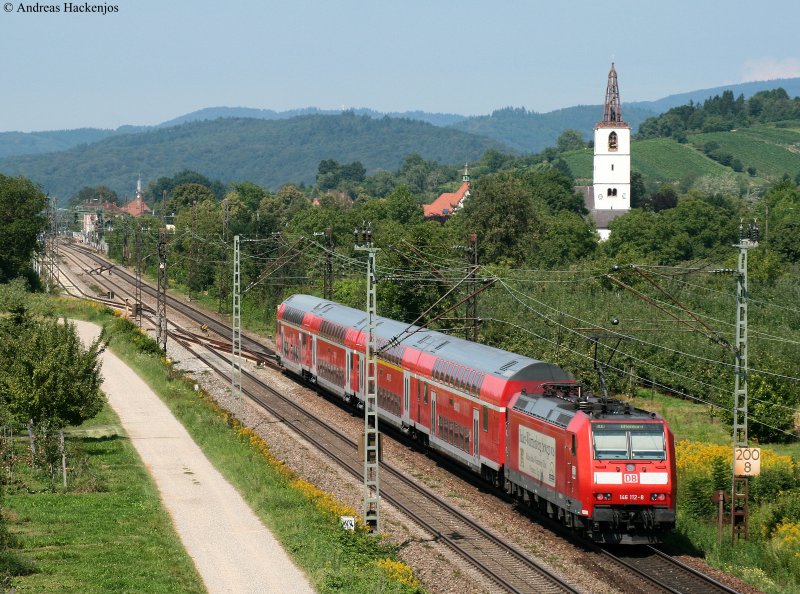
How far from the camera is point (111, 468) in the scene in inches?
1721

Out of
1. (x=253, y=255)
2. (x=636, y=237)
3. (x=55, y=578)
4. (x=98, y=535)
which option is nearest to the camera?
(x=55, y=578)

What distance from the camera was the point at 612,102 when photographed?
598 feet

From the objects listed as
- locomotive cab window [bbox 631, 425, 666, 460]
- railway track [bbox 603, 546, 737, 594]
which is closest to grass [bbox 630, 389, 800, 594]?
railway track [bbox 603, 546, 737, 594]

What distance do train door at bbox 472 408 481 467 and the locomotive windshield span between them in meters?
8.57

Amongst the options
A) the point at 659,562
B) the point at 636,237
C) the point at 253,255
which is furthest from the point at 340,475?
the point at 636,237

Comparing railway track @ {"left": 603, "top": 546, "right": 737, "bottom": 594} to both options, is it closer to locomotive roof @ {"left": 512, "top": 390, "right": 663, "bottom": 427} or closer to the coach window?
locomotive roof @ {"left": 512, "top": 390, "right": 663, "bottom": 427}

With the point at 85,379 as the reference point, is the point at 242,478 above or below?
below

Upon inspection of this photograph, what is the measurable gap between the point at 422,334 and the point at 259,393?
19.9m

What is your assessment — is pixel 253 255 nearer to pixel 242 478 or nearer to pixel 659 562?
pixel 242 478

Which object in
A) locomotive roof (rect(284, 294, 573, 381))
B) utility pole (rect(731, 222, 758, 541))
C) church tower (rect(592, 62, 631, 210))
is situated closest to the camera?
utility pole (rect(731, 222, 758, 541))

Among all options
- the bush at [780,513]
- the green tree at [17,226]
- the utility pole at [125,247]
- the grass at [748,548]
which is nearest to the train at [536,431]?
the grass at [748,548]

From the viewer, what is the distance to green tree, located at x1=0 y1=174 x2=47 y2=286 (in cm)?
12162

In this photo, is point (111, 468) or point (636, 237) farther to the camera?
point (636, 237)

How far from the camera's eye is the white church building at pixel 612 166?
187500mm
